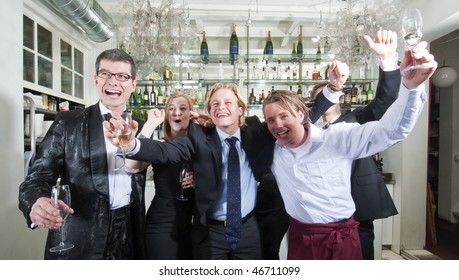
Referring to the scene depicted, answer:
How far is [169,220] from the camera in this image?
42.0 inches

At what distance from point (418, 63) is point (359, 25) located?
53.4 inches

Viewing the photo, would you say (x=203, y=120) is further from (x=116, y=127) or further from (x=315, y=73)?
(x=315, y=73)

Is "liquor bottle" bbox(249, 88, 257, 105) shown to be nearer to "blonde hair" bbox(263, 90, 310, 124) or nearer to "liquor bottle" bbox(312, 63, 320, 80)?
"liquor bottle" bbox(312, 63, 320, 80)

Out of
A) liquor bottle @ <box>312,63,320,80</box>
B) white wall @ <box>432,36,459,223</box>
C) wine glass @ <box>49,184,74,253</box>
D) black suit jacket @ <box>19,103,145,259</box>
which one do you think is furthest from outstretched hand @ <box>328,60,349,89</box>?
liquor bottle @ <box>312,63,320,80</box>

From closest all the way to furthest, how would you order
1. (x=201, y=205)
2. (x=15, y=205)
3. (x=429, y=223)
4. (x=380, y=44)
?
1. (x=380, y=44)
2. (x=201, y=205)
3. (x=15, y=205)
4. (x=429, y=223)

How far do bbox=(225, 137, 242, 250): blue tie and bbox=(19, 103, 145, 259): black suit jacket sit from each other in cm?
41

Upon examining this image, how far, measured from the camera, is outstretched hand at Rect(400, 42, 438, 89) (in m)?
0.59

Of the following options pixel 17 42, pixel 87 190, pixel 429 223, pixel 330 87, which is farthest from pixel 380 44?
pixel 429 223

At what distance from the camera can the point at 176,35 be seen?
1.89 m

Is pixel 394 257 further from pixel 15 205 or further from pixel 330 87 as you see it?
pixel 15 205

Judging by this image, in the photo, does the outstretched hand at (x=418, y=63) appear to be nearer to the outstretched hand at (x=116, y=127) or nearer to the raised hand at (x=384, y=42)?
the raised hand at (x=384, y=42)

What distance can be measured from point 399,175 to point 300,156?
3.69 ft

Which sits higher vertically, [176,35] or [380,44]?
[176,35]

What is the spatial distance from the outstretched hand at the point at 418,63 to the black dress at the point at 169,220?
2.62ft
